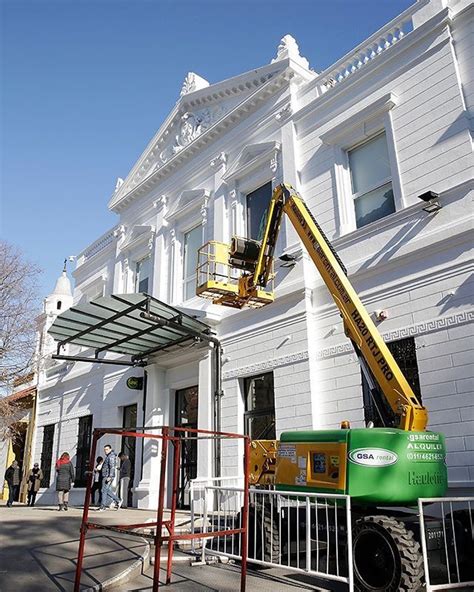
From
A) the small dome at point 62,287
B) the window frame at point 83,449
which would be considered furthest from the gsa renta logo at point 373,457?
the small dome at point 62,287

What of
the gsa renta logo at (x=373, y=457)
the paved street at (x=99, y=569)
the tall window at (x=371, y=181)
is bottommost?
the paved street at (x=99, y=569)

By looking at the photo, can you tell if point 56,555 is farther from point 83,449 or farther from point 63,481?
point 83,449

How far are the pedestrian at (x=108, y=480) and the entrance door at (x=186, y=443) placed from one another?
1.85 m

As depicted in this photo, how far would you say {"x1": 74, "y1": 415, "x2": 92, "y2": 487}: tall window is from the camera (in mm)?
19359

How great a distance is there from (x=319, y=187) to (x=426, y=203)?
3.25 metres

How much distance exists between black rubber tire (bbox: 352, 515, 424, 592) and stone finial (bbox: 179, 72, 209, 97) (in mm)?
16198

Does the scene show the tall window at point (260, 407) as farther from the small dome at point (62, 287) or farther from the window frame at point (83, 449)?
the small dome at point (62, 287)

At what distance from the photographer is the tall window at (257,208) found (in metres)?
14.5

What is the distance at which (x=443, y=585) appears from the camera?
5.77m

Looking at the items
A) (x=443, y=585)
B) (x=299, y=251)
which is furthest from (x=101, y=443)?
(x=443, y=585)

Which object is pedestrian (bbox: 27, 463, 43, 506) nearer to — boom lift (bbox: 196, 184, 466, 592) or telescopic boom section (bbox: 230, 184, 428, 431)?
telescopic boom section (bbox: 230, 184, 428, 431)

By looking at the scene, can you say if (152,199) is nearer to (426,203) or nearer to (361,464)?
(426,203)

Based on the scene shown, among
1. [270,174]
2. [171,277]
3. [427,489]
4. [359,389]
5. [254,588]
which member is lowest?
[254,588]

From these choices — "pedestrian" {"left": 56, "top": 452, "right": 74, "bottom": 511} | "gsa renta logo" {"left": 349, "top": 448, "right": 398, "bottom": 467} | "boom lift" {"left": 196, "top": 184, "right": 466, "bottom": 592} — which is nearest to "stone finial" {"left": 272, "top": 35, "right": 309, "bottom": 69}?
"boom lift" {"left": 196, "top": 184, "right": 466, "bottom": 592}
